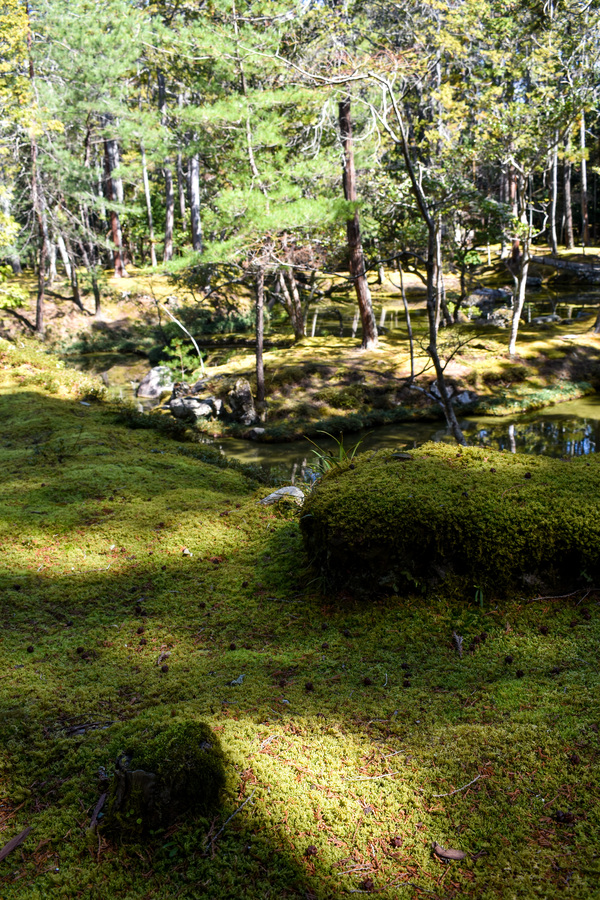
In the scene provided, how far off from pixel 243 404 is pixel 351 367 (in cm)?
385

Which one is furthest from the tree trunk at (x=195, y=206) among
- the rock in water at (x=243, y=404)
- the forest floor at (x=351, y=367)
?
the rock in water at (x=243, y=404)

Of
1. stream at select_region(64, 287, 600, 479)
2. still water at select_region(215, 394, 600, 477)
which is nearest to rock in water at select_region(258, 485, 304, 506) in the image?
stream at select_region(64, 287, 600, 479)

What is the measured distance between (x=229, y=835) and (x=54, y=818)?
0.63 m

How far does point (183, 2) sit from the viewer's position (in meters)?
18.4

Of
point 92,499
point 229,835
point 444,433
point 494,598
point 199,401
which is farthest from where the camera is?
point 199,401

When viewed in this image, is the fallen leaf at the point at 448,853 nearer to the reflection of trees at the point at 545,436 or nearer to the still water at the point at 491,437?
the still water at the point at 491,437

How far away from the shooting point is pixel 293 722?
2.55 m

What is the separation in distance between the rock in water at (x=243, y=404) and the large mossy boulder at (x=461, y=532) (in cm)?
1104

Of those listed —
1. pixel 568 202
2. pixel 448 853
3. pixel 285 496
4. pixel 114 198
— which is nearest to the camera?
pixel 448 853

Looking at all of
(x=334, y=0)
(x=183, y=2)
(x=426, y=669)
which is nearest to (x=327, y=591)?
(x=426, y=669)

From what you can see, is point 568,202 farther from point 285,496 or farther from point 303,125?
point 285,496

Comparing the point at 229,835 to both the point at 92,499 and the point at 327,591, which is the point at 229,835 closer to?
the point at 327,591

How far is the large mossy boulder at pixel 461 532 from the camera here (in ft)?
10.9

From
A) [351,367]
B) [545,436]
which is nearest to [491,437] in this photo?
[545,436]
